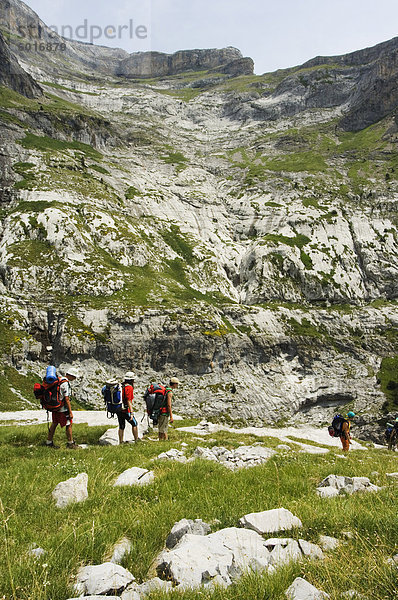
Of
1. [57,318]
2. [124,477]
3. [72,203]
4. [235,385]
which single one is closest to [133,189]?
[72,203]

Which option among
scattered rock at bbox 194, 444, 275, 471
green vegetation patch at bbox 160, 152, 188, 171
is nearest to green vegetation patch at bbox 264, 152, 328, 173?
green vegetation patch at bbox 160, 152, 188, 171

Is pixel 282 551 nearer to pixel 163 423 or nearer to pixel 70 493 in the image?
pixel 70 493

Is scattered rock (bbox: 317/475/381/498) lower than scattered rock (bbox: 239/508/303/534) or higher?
lower

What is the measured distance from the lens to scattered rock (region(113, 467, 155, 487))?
6.89 meters

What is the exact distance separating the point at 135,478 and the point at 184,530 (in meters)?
3.29

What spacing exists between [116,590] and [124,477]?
14.7 ft

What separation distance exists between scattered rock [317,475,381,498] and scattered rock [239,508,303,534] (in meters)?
2.07

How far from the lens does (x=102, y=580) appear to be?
3080 millimetres

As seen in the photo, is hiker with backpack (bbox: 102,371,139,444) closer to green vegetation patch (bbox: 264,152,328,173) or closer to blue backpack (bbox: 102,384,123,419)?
blue backpack (bbox: 102,384,123,419)

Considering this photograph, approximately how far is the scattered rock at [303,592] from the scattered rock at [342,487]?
3826 mm

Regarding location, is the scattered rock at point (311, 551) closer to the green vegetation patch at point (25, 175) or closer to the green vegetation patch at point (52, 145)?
the green vegetation patch at point (25, 175)

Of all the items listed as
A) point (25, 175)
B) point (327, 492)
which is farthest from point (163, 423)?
point (25, 175)

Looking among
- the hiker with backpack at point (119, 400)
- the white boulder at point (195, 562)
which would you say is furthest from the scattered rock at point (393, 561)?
the hiker with backpack at point (119, 400)

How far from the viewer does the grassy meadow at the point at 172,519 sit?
9.77ft
